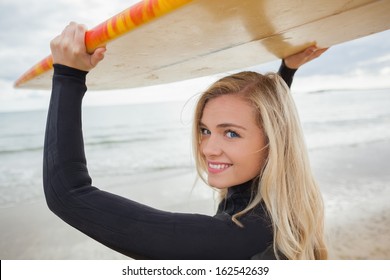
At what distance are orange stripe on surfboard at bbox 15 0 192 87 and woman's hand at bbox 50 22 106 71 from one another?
2cm

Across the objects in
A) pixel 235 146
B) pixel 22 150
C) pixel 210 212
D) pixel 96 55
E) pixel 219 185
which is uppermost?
pixel 96 55

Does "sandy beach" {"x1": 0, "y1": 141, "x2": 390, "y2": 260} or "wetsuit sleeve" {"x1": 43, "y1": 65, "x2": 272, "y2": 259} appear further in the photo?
"sandy beach" {"x1": 0, "y1": 141, "x2": 390, "y2": 260}

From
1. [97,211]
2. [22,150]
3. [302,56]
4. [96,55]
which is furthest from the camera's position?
[22,150]

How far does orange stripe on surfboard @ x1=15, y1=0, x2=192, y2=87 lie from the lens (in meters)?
1.02

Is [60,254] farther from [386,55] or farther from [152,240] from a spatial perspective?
[386,55]

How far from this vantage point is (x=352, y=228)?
185 inches

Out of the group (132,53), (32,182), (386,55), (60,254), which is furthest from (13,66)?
(386,55)

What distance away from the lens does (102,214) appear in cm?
97

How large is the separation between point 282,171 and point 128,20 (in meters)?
0.86

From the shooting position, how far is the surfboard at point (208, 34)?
3.64 ft

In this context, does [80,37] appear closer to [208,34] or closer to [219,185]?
[208,34]

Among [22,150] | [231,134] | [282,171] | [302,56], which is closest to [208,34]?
[231,134]

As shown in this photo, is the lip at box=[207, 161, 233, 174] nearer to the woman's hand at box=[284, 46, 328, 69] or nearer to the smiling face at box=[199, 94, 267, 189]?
the smiling face at box=[199, 94, 267, 189]

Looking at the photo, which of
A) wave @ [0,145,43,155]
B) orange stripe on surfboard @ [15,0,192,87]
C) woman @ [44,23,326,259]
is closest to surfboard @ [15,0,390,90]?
orange stripe on surfboard @ [15,0,192,87]
